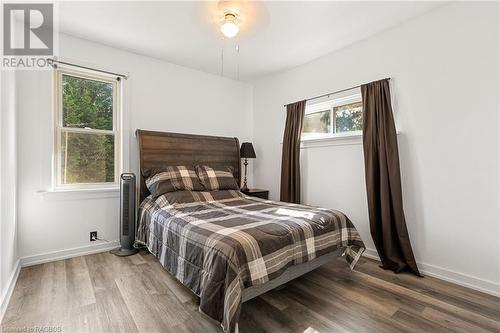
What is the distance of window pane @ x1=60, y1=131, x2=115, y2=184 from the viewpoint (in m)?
2.83

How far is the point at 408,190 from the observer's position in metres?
2.54

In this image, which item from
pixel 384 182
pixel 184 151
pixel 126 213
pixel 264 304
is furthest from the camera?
pixel 184 151

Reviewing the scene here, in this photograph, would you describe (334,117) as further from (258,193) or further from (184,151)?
(184,151)

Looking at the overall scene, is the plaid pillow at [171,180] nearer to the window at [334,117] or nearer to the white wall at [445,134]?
the window at [334,117]

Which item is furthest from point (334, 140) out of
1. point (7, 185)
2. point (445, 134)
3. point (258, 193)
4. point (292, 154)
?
point (7, 185)

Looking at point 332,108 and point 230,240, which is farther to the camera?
point 332,108

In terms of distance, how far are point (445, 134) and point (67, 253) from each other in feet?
14.0

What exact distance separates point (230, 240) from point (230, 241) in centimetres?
1

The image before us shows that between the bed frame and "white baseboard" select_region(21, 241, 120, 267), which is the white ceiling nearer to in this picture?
the bed frame

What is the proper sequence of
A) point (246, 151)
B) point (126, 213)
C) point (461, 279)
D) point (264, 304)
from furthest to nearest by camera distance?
point (246, 151) < point (126, 213) < point (461, 279) < point (264, 304)

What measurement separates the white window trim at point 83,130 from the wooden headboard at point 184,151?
1.03 feet

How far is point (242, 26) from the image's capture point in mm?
2586

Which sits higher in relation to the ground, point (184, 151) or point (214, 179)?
point (184, 151)

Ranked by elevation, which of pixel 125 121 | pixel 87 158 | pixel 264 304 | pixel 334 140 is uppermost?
pixel 125 121
